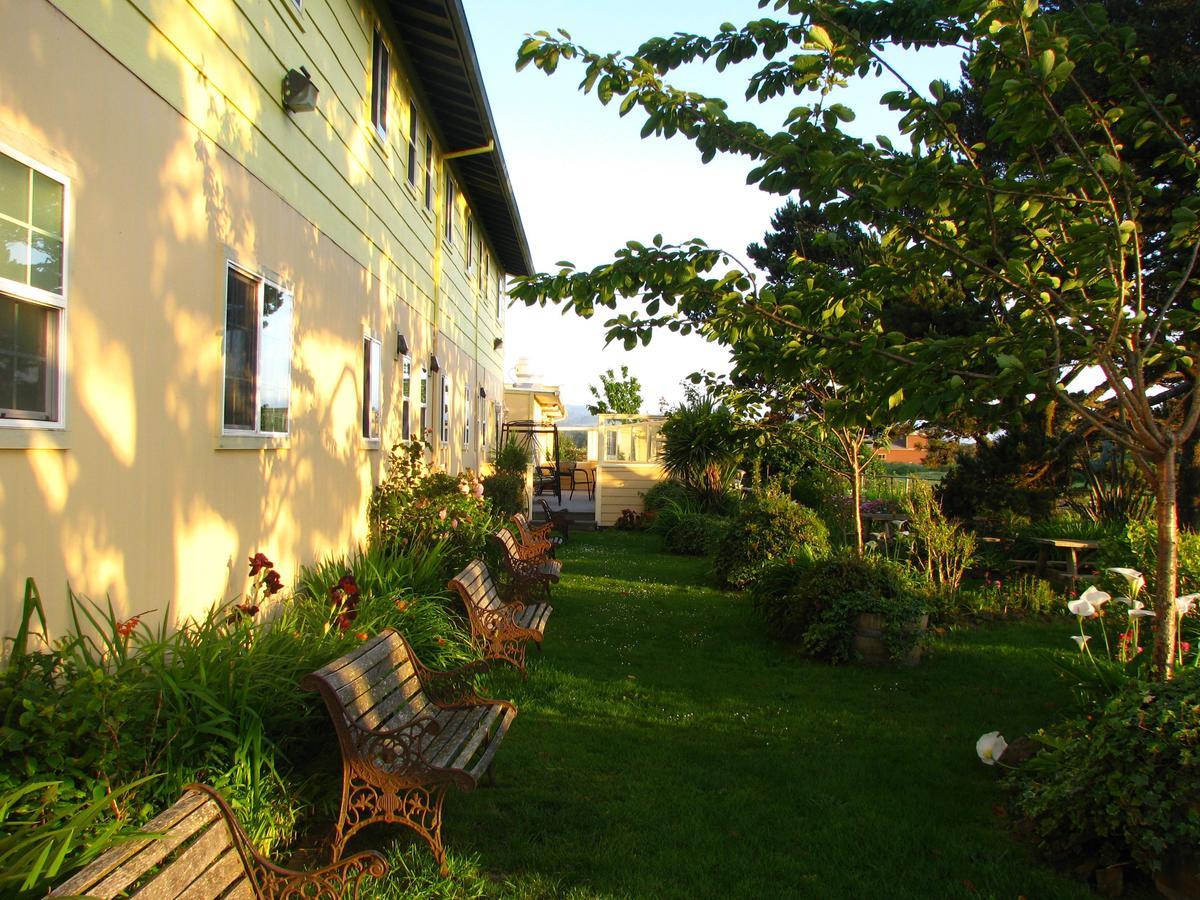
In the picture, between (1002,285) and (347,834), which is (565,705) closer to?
(347,834)

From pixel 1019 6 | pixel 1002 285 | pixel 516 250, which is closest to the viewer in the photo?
pixel 1019 6

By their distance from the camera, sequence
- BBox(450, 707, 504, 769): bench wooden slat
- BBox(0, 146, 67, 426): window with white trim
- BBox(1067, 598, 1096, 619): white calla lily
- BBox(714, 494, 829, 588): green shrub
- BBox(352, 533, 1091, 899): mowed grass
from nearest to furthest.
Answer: BBox(0, 146, 67, 426): window with white trim < BBox(352, 533, 1091, 899): mowed grass < BBox(450, 707, 504, 769): bench wooden slat < BBox(1067, 598, 1096, 619): white calla lily < BBox(714, 494, 829, 588): green shrub

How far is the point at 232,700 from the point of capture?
3.89 meters

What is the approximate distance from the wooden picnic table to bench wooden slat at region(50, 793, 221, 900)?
1084 centimetres

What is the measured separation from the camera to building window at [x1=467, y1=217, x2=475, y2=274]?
16625 millimetres

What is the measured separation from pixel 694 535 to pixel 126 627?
12.9 meters

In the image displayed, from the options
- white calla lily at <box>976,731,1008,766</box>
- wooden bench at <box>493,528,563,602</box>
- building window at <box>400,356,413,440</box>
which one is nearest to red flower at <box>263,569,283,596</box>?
wooden bench at <box>493,528,563,602</box>

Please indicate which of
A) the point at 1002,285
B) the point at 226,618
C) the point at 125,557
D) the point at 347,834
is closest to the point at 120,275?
the point at 125,557

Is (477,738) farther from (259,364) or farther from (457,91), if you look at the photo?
(457,91)

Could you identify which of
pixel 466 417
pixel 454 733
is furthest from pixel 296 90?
pixel 466 417

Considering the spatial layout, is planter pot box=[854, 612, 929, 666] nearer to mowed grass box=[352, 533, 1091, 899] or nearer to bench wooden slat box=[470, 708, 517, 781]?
mowed grass box=[352, 533, 1091, 899]

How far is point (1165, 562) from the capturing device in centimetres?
415

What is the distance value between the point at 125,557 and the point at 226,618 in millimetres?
1135

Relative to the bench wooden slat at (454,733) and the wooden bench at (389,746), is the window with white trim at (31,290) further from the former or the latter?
the bench wooden slat at (454,733)
